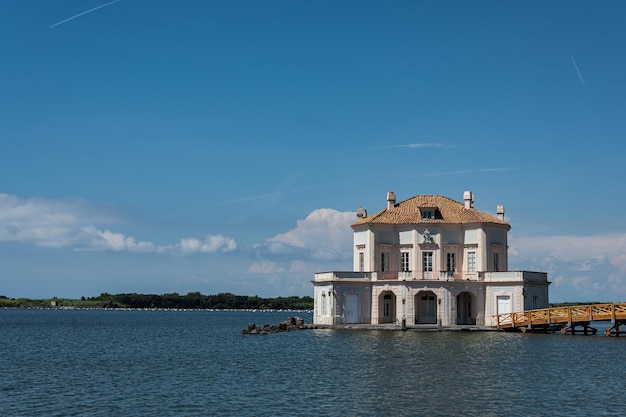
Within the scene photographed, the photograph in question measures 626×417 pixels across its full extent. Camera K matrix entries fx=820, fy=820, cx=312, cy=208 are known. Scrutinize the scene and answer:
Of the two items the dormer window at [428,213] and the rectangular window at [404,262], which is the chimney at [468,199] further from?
the rectangular window at [404,262]

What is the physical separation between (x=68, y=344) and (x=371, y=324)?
2368cm

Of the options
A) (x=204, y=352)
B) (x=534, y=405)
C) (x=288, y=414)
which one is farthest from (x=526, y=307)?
(x=288, y=414)

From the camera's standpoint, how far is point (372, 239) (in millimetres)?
66938

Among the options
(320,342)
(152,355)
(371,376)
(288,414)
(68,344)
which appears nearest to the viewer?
(288,414)

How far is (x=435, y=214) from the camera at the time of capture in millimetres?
67438

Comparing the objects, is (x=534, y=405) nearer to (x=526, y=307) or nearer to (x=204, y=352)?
(x=204, y=352)

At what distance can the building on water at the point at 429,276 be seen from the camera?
64000 millimetres

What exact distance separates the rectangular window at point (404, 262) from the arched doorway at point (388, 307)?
7.64 feet

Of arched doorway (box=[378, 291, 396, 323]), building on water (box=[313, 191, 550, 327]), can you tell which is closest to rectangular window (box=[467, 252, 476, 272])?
building on water (box=[313, 191, 550, 327])

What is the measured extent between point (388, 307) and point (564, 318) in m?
14.5

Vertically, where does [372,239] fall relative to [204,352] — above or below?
above

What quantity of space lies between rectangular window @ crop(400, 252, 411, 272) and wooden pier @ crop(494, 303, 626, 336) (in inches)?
313

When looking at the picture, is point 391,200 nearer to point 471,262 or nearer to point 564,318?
point 471,262

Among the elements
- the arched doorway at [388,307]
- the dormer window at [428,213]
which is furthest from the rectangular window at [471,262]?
the arched doorway at [388,307]
